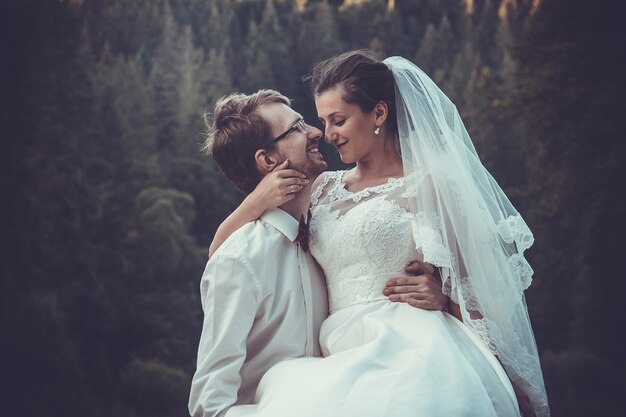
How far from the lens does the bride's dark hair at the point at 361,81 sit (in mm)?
3127

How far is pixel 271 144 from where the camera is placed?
307cm

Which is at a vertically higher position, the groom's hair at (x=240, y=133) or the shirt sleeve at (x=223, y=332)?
the groom's hair at (x=240, y=133)

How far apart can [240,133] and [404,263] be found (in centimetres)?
81

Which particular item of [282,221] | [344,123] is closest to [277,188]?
[282,221]

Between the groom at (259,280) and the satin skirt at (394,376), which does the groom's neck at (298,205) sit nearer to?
the groom at (259,280)

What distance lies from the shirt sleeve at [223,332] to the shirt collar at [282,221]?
27 centimetres

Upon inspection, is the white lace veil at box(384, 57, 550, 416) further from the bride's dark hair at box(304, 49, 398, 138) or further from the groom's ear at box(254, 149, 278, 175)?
the groom's ear at box(254, 149, 278, 175)

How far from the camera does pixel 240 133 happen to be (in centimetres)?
308

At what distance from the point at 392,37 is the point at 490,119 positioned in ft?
19.4

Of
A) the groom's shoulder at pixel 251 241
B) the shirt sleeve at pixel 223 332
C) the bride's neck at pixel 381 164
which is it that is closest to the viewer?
the shirt sleeve at pixel 223 332

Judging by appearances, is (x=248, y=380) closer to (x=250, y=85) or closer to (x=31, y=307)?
(x=31, y=307)

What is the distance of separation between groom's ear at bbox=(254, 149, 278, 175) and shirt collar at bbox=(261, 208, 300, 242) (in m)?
0.18

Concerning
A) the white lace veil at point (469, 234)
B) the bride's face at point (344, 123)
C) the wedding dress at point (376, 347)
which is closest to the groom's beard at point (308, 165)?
the bride's face at point (344, 123)

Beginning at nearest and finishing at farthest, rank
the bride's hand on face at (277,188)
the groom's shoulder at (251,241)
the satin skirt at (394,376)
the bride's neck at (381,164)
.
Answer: the satin skirt at (394,376) < the groom's shoulder at (251,241) < the bride's hand on face at (277,188) < the bride's neck at (381,164)
